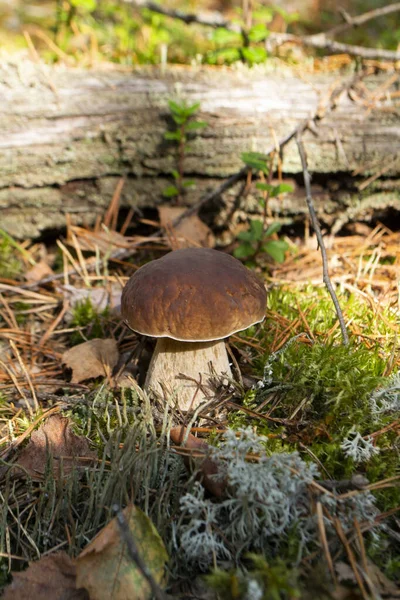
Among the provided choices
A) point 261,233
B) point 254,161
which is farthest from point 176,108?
point 261,233

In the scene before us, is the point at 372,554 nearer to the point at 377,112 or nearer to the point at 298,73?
the point at 377,112

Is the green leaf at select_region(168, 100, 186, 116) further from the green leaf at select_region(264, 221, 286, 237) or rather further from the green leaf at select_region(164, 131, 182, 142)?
the green leaf at select_region(264, 221, 286, 237)

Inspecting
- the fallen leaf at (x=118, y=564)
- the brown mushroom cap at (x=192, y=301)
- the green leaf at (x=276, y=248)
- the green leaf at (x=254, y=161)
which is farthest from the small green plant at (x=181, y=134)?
the fallen leaf at (x=118, y=564)

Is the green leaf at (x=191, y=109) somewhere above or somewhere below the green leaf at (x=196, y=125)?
above

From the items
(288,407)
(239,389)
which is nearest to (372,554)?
(288,407)

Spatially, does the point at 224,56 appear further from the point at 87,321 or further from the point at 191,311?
the point at 191,311

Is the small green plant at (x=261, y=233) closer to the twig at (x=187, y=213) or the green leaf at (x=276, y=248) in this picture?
the green leaf at (x=276, y=248)
